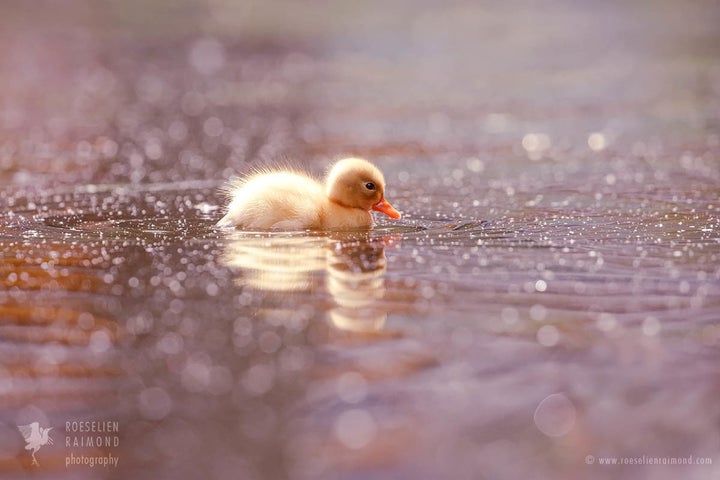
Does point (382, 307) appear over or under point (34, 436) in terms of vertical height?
over

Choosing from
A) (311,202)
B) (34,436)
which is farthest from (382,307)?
(311,202)

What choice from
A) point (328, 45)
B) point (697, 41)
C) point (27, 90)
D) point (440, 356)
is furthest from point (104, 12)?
point (440, 356)

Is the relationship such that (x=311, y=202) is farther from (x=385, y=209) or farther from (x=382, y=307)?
(x=382, y=307)

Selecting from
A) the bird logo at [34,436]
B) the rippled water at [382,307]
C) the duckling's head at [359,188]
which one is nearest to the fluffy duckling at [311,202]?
the duckling's head at [359,188]

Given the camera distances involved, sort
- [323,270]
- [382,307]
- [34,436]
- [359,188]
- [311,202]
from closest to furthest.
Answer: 1. [34,436]
2. [382,307]
3. [323,270]
4. [311,202]
5. [359,188]

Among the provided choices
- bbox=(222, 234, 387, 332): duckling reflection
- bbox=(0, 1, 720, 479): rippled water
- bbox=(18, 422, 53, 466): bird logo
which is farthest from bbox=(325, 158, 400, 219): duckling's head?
bbox=(18, 422, 53, 466): bird logo

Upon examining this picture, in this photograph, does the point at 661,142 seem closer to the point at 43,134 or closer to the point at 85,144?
the point at 85,144

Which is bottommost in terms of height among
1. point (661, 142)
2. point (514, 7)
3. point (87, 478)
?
point (87, 478)
